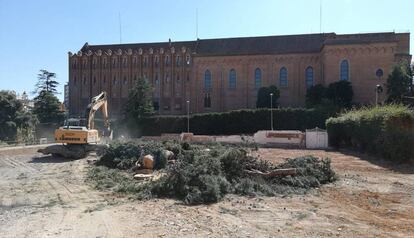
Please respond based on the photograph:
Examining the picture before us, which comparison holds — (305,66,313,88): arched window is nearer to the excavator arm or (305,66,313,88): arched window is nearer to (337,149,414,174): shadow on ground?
the excavator arm

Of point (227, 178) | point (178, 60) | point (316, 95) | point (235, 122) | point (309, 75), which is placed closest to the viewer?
point (227, 178)

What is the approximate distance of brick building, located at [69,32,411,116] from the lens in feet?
198

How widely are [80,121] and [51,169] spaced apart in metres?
7.71

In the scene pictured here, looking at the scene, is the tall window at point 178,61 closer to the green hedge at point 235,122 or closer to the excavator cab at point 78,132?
the green hedge at point 235,122

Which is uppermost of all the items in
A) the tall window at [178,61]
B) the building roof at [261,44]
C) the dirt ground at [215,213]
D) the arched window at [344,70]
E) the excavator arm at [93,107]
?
the building roof at [261,44]

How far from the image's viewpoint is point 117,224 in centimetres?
1006

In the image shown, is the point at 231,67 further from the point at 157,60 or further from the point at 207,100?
the point at 157,60

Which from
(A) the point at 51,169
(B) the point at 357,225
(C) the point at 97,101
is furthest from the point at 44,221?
(C) the point at 97,101

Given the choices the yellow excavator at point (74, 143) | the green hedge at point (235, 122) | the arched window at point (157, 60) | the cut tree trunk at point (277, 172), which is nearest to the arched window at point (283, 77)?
the green hedge at point (235, 122)

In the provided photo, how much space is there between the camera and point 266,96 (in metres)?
66.0

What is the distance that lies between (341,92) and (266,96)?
11.6 metres

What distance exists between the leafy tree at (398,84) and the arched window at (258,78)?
894 inches

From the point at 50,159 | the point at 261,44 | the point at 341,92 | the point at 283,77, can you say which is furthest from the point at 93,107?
the point at 261,44

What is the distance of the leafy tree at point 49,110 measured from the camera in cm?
7212
